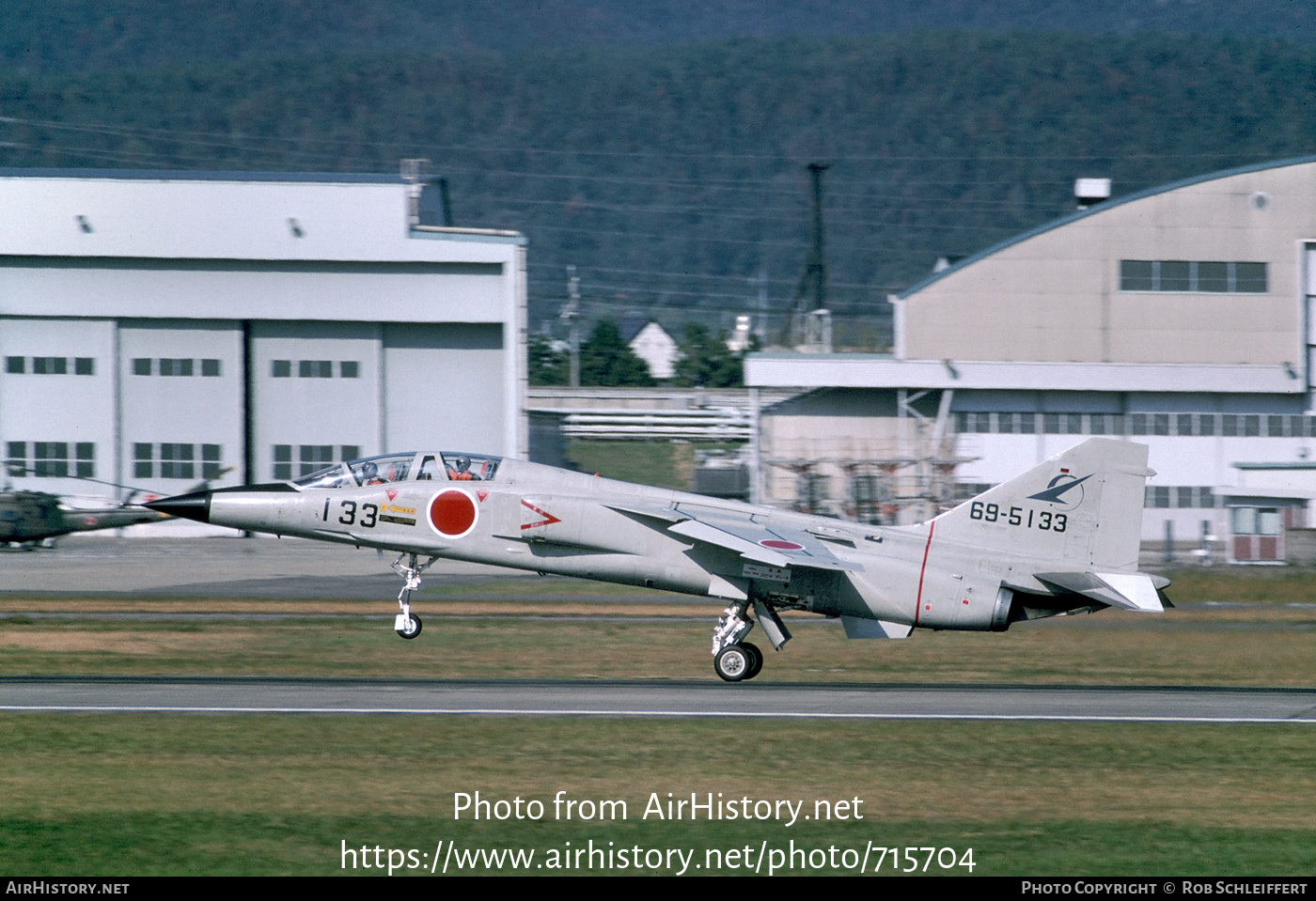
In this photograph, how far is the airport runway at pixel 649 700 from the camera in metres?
17.0

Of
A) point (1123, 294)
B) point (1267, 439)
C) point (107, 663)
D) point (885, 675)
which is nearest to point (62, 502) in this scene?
point (107, 663)

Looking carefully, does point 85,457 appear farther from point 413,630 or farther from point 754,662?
point 754,662

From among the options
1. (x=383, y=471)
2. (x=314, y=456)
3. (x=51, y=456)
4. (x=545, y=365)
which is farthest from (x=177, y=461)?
(x=545, y=365)

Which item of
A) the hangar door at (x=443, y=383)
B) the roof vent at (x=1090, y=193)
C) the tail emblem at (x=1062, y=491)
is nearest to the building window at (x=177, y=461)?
the hangar door at (x=443, y=383)

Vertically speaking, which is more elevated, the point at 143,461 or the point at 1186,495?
the point at 143,461

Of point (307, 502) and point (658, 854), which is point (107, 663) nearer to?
point (307, 502)

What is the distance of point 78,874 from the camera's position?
1052 cm

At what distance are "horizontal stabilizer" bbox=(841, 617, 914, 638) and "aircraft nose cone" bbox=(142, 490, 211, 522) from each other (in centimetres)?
954

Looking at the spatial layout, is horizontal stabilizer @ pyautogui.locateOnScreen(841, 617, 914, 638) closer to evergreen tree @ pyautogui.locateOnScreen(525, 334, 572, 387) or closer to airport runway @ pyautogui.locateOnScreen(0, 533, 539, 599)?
airport runway @ pyautogui.locateOnScreen(0, 533, 539, 599)

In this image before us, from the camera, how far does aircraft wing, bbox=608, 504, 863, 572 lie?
1848 cm

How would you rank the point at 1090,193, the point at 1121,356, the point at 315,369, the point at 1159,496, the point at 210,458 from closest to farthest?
the point at 1121,356, the point at 1159,496, the point at 210,458, the point at 315,369, the point at 1090,193

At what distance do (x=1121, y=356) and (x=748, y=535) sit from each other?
105ft

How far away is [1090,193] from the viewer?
52.2 meters
